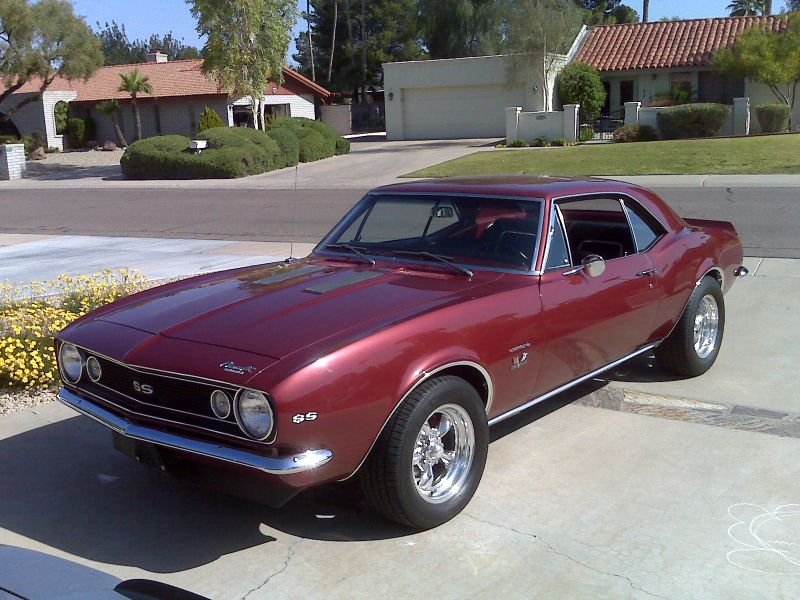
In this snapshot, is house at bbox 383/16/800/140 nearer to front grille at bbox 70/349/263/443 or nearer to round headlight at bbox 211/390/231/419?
front grille at bbox 70/349/263/443

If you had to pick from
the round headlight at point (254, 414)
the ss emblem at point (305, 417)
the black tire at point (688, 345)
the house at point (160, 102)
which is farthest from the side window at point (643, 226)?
the house at point (160, 102)

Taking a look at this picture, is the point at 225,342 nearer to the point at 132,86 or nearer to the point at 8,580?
the point at 8,580

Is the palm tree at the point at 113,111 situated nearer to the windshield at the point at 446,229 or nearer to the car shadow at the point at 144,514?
the windshield at the point at 446,229

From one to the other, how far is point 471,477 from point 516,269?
1247mm

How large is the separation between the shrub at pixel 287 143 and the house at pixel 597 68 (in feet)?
33.7

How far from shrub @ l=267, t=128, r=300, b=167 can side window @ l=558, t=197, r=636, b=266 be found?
92.2ft

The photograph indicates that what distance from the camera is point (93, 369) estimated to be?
4.53 metres

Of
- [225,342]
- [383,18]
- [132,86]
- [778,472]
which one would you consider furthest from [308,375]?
[383,18]

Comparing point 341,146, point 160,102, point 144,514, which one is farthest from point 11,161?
point 144,514

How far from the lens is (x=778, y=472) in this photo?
4.80 metres

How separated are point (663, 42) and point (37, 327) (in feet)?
127

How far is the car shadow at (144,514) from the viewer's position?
4.19 metres

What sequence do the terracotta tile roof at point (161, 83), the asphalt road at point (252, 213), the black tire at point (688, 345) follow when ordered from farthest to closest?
1. the terracotta tile roof at point (161, 83)
2. the asphalt road at point (252, 213)
3. the black tire at point (688, 345)

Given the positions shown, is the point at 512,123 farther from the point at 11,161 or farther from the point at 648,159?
the point at 11,161
